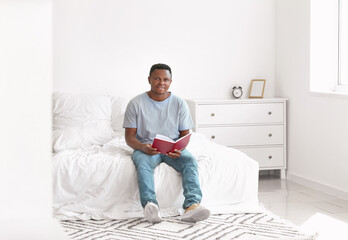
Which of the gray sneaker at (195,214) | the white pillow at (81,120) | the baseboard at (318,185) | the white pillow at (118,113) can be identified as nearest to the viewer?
the gray sneaker at (195,214)

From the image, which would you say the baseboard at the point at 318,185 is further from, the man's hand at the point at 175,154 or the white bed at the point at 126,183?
the man's hand at the point at 175,154

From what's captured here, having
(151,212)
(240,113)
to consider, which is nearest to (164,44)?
(240,113)

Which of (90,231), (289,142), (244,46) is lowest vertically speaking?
(90,231)

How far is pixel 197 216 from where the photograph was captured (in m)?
3.00

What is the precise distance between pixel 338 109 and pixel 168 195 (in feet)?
5.52

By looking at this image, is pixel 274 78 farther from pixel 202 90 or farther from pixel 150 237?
pixel 150 237

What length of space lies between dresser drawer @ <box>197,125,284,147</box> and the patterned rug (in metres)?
1.44

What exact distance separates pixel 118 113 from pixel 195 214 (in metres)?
1.59

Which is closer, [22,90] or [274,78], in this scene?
[22,90]

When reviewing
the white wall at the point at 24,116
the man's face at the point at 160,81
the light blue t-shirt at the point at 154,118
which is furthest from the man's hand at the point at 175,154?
the white wall at the point at 24,116

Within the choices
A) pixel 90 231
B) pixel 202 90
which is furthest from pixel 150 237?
pixel 202 90

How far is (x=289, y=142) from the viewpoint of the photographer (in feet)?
15.9

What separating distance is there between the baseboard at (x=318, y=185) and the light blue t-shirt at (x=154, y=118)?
56.3 inches

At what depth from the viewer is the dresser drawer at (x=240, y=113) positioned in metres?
4.62
